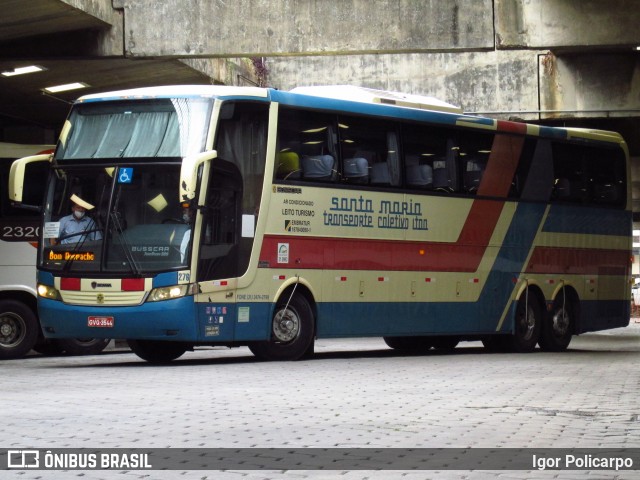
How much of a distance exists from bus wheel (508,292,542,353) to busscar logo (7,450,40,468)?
15871 millimetres

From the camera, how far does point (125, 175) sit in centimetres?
1856

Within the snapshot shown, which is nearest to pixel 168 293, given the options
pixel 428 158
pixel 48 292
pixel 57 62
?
pixel 48 292

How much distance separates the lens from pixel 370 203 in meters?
21.0

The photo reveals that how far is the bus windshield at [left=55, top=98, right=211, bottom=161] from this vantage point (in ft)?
61.2

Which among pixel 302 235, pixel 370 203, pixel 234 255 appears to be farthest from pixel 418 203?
pixel 234 255

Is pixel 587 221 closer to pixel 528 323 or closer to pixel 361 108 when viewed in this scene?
pixel 528 323

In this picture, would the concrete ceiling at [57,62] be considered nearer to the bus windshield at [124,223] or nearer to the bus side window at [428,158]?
the bus windshield at [124,223]

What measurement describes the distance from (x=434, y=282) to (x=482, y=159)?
2.21 metres

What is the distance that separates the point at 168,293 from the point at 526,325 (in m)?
8.02

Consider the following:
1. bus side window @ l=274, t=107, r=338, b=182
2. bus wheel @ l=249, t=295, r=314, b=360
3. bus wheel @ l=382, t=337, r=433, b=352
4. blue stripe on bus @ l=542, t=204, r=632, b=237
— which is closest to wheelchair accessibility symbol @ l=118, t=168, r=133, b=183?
bus side window @ l=274, t=107, r=338, b=182

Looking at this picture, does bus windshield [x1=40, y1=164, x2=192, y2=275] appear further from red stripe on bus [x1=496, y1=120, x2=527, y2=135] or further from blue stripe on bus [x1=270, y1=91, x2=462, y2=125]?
red stripe on bus [x1=496, y1=120, x2=527, y2=135]

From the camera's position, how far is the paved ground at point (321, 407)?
31.5 ft

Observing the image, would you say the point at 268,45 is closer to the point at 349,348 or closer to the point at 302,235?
the point at 302,235

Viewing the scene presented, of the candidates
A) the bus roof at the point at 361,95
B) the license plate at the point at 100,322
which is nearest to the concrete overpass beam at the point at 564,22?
the bus roof at the point at 361,95
